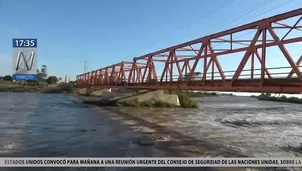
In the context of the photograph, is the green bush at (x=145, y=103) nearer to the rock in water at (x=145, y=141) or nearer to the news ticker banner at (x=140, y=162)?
the rock in water at (x=145, y=141)

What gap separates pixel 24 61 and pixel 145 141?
7.88 meters

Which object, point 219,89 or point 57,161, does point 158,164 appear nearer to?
point 57,161

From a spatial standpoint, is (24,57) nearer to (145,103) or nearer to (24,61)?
(24,61)

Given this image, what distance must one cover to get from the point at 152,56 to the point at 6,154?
103 feet

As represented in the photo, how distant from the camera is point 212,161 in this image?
12047mm

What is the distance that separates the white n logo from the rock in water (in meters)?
7.03

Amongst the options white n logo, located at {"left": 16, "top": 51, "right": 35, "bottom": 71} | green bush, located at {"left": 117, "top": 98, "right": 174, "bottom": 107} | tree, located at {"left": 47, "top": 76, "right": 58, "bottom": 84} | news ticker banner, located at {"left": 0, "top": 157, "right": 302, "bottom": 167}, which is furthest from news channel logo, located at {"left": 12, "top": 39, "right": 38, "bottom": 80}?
tree, located at {"left": 47, "top": 76, "right": 58, "bottom": 84}

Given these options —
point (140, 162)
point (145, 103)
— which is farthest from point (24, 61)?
point (145, 103)

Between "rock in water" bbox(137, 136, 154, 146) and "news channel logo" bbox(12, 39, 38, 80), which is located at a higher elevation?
"news channel logo" bbox(12, 39, 38, 80)

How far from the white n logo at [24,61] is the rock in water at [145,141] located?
703cm

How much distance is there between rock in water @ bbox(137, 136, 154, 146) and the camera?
56.2ft

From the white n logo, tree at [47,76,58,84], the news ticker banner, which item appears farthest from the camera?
tree at [47,76,58,84]

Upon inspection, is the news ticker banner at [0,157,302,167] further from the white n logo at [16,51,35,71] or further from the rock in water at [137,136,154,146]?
the rock in water at [137,136,154,146]

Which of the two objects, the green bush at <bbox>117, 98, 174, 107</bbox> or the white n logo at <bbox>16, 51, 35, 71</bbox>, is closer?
the white n logo at <bbox>16, 51, 35, 71</bbox>
